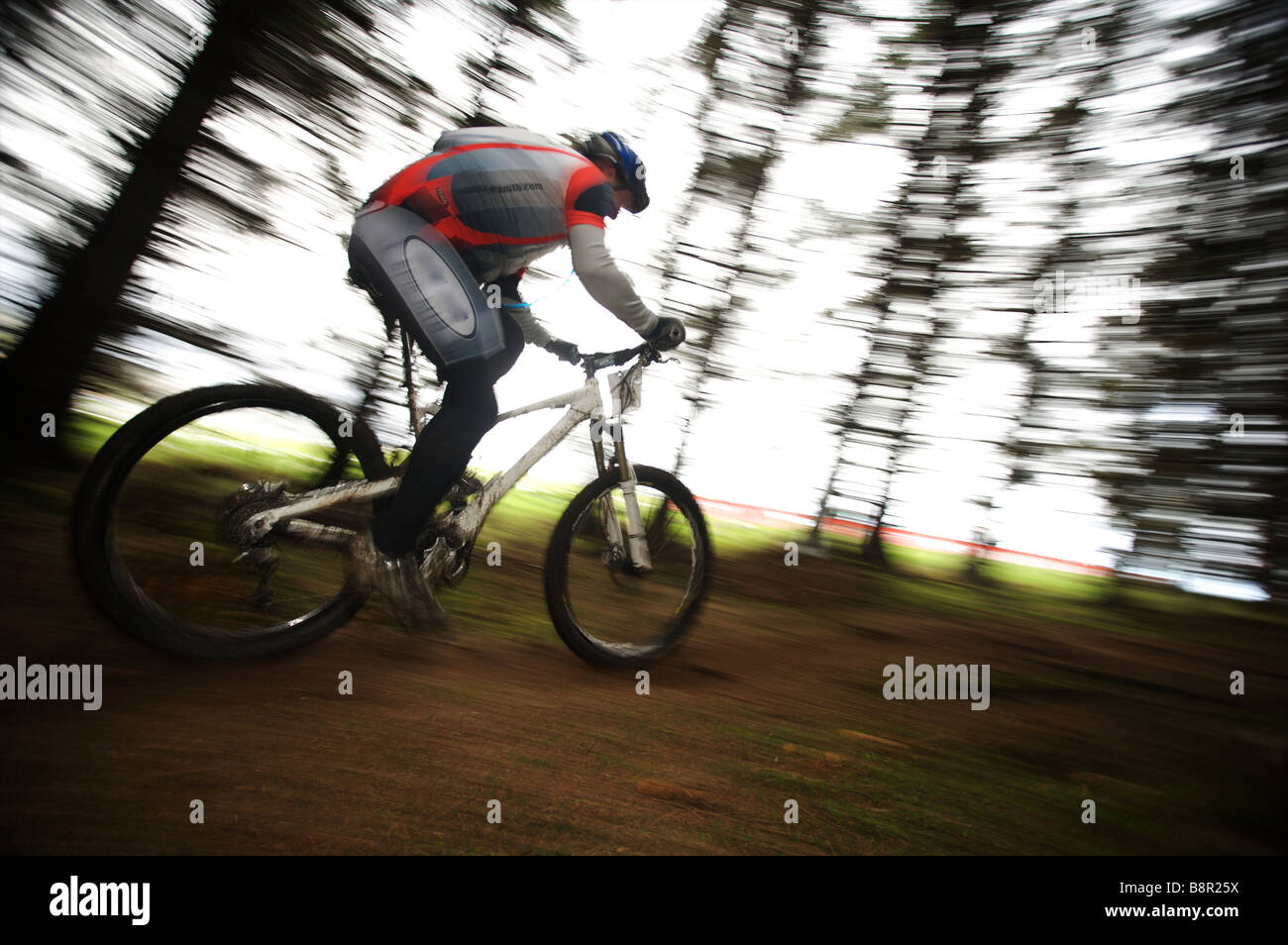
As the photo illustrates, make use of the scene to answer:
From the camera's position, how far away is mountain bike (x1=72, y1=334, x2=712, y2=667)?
2014 mm

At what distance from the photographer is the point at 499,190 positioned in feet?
7.14

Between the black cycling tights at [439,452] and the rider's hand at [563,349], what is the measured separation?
517mm

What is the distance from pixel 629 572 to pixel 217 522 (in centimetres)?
162

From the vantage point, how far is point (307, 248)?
3832 millimetres

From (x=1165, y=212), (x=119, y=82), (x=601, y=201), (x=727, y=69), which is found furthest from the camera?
(x=727, y=69)

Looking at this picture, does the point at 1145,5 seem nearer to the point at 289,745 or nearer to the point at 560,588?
the point at 560,588

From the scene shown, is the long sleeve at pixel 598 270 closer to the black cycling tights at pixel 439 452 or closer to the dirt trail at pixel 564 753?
the black cycling tights at pixel 439 452

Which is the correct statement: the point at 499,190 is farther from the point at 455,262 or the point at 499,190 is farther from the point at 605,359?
the point at 605,359

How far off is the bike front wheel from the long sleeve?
2.65 ft

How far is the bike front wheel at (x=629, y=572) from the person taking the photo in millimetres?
2734

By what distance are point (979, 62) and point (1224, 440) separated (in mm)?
3648

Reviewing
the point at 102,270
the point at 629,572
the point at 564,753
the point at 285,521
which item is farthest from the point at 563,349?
the point at 102,270

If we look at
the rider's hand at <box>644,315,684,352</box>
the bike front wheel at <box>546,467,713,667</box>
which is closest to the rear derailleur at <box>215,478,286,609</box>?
the bike front wheel at <box>546,467,713,667</box>

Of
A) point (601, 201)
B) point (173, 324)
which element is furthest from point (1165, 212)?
point (173, 324)
